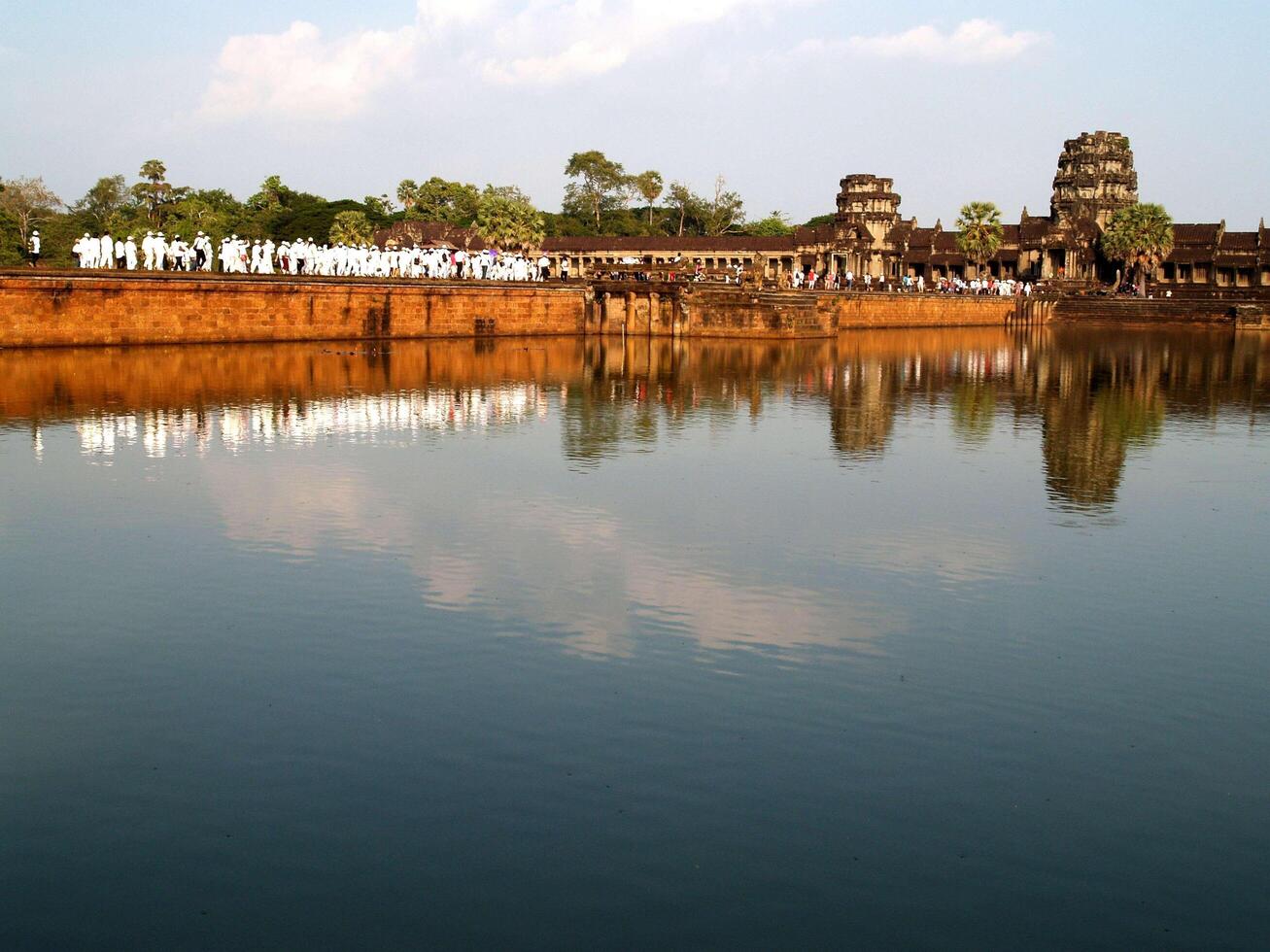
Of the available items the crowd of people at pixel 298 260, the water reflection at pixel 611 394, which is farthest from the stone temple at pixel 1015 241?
the water reflection at pixel 611 394

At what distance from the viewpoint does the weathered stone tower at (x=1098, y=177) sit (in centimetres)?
9456

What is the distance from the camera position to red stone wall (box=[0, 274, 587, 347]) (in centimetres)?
3541

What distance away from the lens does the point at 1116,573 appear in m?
13.4

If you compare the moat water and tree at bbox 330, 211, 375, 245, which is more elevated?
tree at bbox 330, 211, 375, 245

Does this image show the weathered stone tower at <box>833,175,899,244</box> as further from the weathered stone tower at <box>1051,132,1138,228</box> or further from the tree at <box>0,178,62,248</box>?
the tree at <box>0,178,62,248</box>

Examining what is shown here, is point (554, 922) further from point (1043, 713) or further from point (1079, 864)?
point (1043, 713)

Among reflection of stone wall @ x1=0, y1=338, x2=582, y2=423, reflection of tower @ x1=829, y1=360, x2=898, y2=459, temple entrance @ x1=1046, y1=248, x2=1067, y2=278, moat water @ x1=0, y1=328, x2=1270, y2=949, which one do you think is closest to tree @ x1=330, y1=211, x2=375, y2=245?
temple entrance @ x1=1046, y1=248, x2=1067, y2=278

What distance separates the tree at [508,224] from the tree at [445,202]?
18476 mm

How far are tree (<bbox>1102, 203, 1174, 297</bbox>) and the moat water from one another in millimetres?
69904

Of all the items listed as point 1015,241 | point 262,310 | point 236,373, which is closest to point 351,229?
point 1015,241

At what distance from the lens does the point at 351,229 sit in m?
94.4

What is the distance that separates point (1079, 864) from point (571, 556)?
7.19 m

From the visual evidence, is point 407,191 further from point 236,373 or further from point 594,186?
point 236,373

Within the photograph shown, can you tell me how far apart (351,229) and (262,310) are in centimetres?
5592
